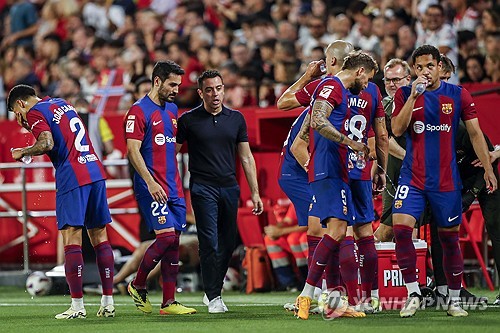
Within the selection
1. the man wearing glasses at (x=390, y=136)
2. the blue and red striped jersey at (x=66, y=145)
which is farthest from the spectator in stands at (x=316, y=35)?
the blue and red striped jersey at (x=66, y=145)

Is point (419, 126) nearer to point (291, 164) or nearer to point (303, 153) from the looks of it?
point (303, 153)

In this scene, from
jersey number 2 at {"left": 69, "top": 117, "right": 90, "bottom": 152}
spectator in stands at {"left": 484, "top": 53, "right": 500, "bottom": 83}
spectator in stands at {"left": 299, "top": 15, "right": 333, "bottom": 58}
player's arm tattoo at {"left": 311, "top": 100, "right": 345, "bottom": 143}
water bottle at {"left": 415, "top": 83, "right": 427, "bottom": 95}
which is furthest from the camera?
spectator in stands at {"left": 299, "top": 15, "right": 333, "bottom": 58}

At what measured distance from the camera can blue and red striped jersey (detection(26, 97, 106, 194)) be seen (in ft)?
31.4

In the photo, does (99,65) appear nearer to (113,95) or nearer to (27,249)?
(113,95)

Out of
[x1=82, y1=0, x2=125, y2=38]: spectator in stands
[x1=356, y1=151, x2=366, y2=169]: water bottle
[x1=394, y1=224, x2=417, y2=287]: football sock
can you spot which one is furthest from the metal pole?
[x1=394, y1=224, x2=417, y2=287]: football sock

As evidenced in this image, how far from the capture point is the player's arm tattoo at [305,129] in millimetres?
9617

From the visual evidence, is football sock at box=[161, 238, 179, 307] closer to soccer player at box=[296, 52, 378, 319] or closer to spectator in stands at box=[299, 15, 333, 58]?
soccer player at box=[296, 52, 378, 319]

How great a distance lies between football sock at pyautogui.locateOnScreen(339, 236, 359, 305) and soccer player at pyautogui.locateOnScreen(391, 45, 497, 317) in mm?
478

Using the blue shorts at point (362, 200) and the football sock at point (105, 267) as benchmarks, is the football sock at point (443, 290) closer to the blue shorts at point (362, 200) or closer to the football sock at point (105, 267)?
the blue shorts at point (362, 200)

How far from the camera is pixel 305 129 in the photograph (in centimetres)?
981

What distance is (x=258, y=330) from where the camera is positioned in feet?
26.9

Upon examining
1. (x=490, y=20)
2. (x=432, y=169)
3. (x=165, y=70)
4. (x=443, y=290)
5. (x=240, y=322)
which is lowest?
(x=240, y=322)

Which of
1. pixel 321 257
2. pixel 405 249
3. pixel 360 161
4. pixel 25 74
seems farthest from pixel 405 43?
pixel 25 74

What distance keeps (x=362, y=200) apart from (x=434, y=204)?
26.4 inches
